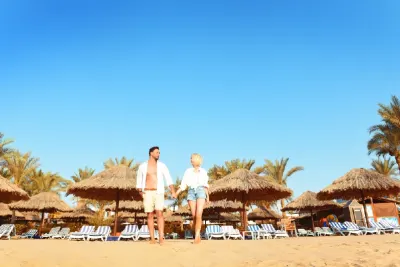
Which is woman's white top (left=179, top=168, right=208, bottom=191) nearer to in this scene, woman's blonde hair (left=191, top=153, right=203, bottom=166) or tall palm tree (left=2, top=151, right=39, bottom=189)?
woman's blonde hair (left=191, top=153, right=203, bottom=166)

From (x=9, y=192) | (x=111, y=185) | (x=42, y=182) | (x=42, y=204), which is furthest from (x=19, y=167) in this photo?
(x=111, y=185)

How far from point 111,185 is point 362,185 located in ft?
34.0

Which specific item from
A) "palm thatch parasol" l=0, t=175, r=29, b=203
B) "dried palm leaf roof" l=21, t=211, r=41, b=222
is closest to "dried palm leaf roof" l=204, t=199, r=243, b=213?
"palm thatch parasol" l=0, t=175, r=29, b=203

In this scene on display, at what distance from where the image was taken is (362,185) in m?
12.6

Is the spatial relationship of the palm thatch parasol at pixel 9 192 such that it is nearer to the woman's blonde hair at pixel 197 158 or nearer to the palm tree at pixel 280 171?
the woman's blonde hair at pixel 197 158

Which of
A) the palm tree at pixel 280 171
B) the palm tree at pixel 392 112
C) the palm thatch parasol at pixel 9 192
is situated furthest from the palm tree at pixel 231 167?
the palm thatch parasol at pixel 9 192

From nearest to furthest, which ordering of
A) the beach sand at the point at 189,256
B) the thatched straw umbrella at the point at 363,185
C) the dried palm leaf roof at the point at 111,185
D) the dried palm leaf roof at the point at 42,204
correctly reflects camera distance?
the beach sand at the point at 189,256, the dried palm leaf roof at the point at 111,185, the thatched straw umbrella at the point at 363,185, the dried palm leaf roof at the point at 42,204

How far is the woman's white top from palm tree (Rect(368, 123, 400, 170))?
72.0ft

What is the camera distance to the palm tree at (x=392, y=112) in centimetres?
2120

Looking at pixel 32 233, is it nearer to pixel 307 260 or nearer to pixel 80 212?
pixel 80 212

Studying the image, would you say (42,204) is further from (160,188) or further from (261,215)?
(261,215)

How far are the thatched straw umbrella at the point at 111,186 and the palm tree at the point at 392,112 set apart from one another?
754 inches

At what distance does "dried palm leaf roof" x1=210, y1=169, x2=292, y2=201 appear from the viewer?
1156cm

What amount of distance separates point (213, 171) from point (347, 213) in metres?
13.5
